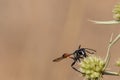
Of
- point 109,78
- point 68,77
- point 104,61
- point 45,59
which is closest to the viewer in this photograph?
point 104,61

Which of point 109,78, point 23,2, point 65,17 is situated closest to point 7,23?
point 23,2

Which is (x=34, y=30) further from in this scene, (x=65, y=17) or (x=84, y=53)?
(x=84, y=53)

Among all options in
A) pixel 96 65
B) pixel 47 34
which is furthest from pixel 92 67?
pixel 47 34

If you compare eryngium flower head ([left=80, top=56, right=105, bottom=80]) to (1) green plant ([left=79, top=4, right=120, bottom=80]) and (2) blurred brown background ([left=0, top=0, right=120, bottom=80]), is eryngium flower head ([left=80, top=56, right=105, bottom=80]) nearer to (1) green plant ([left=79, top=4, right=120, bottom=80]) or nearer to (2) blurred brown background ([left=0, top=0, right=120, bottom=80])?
(1) green plant ([left=79, top=4, right=120, bottom=80])

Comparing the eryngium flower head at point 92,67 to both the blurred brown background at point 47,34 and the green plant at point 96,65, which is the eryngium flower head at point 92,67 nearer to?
the green plant at point 96,65

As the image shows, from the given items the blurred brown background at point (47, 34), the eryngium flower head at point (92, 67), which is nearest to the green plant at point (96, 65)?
the eryngium flower head at point (92, 67)

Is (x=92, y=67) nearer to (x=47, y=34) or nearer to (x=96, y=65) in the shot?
(x=96, y=65)

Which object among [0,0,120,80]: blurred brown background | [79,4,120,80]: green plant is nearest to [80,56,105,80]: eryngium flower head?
[79,4,120,80]: green plant
